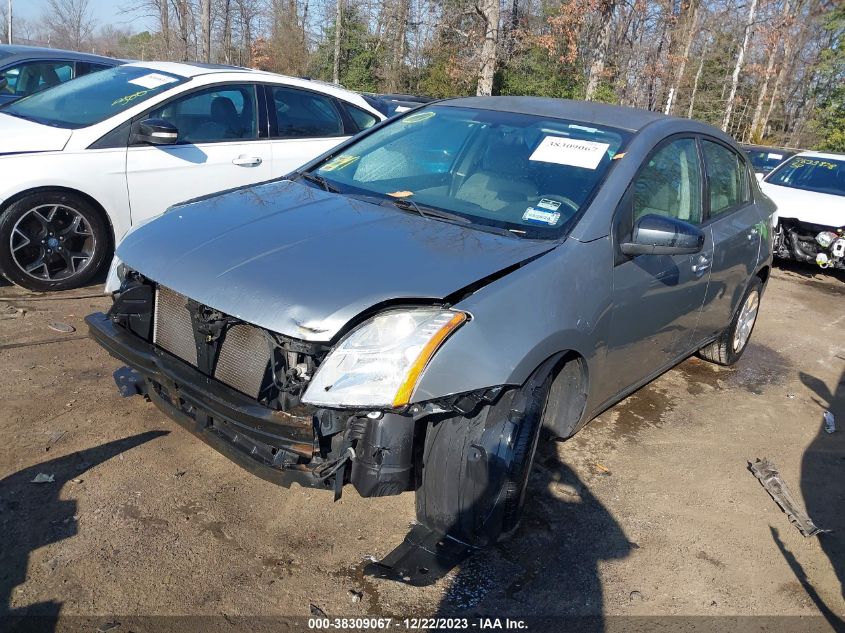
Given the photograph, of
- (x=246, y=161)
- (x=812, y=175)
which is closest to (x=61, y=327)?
(x=246, y=161)

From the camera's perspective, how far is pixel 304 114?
6.41 m

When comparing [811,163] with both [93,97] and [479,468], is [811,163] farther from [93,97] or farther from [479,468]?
[479,468]

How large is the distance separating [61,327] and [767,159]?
10.7 meters

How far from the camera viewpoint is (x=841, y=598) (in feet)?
9.92

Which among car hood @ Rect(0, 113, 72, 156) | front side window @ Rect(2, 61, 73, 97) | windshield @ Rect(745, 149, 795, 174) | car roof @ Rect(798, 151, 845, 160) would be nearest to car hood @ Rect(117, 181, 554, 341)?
car hood @ Rect(0, 113, 72, 156)

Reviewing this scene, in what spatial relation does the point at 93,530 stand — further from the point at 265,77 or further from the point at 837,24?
the point at 837,24

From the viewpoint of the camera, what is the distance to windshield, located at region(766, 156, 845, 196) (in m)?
9.60

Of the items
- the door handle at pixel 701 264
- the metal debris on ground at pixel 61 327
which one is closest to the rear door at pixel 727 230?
the door handle at pixel 701 264

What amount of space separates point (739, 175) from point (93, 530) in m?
4.35

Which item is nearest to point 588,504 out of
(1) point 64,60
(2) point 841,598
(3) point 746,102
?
(2) point 841,598

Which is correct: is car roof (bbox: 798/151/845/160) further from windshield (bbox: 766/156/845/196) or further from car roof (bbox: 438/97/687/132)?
car roof (bbox: 438/97/687/132)

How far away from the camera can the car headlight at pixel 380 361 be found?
2457 mm

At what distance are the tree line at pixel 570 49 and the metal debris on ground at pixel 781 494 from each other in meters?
12.6

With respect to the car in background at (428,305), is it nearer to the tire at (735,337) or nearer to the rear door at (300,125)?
the tire at (735,337)
